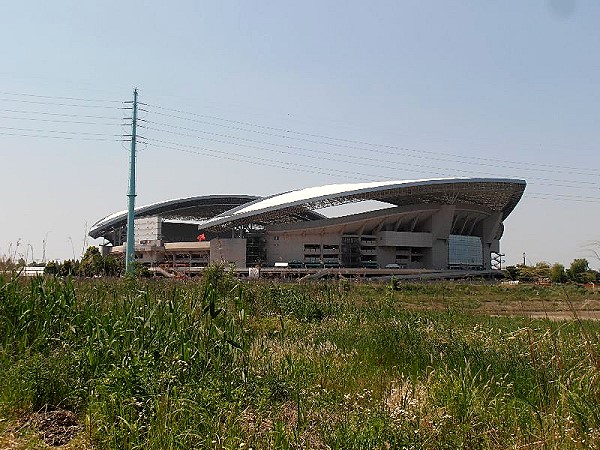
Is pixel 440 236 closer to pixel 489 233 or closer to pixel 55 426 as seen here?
pixel 489 233

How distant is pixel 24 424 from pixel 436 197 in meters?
73.6

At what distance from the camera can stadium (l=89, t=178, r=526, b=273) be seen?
70875mm

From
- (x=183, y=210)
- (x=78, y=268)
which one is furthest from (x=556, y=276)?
(x=183, y=210)

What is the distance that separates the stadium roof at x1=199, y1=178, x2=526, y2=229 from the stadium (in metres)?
0.12

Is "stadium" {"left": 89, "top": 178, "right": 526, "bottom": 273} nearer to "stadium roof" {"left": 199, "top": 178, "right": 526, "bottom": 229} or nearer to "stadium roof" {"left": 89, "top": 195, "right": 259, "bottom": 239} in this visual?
"stadium roof" {"left": 199, "top": 178, "right": 526, "bottom": 229}

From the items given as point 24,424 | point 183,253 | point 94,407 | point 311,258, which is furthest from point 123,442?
point 183,253

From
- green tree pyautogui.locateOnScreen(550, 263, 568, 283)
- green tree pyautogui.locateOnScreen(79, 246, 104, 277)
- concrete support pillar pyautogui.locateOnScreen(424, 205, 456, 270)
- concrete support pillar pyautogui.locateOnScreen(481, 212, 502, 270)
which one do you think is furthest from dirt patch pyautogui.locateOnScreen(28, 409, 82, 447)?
concrete support pillar pyautogui.locateOnScreen(481, 212, 502, 270)

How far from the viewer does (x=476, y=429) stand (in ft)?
15.0

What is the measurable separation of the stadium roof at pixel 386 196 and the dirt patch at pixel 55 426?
204 ft

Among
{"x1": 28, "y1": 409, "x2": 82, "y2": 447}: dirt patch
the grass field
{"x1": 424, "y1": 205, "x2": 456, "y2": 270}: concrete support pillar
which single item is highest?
{"x1": 424, "y1": 205, "x2": 456, "y2": 270}: concrete support pillar

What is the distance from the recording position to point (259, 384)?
5812mm

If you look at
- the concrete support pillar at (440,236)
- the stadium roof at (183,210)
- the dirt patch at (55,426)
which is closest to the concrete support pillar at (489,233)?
the concrete support pillar at (440,236)

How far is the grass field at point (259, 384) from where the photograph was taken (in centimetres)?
434

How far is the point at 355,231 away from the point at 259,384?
71248 mm
